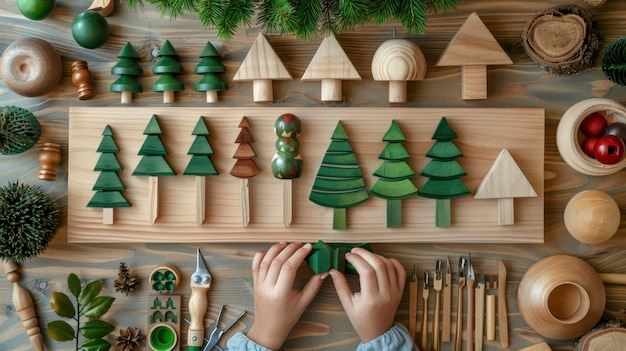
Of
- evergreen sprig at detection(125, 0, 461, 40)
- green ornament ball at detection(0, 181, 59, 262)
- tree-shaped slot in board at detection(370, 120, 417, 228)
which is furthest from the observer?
tree-shaped slot in board at detection(370, 120, 417, 228)

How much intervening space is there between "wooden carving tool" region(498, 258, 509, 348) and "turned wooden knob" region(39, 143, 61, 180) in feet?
4.06

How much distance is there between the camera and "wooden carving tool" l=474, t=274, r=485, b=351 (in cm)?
154

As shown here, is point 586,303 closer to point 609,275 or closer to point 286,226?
point 609,275

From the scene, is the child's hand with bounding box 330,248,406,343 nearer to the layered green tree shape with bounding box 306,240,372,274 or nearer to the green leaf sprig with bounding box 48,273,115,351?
the layered green tree shape with bounding box 306,240,372,274

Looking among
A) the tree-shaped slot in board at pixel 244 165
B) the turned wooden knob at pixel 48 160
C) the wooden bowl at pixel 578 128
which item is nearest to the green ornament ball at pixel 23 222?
the turned wooden knob at pixel 48 160

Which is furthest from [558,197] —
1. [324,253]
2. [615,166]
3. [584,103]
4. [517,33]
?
[324,253]

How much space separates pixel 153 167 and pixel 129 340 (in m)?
0.48

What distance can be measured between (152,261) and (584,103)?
1.24 meters

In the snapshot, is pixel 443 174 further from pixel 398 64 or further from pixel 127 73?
pixel 127 73

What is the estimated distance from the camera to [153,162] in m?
1.50

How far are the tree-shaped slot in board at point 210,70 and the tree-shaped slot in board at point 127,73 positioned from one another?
0.16m

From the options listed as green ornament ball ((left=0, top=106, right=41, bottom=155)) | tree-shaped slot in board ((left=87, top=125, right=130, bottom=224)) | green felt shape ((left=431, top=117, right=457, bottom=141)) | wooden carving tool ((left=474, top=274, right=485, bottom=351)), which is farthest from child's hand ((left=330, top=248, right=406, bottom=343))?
green ornament ball ((left=0, top=106, right=41, bottom=155))

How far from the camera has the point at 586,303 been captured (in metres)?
1.48

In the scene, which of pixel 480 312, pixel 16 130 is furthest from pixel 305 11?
pixel 480 312
